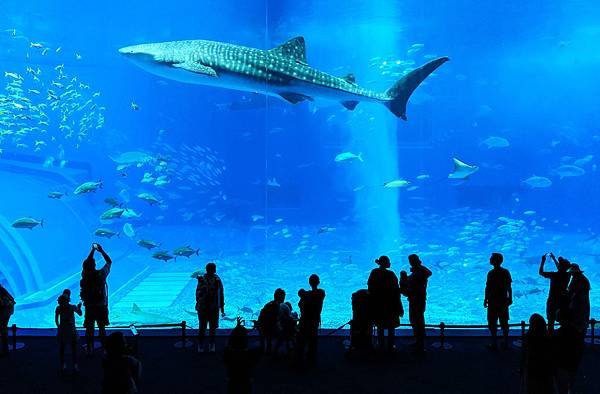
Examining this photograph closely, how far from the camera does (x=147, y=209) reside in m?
32.4

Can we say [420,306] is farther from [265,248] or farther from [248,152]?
[248,152]

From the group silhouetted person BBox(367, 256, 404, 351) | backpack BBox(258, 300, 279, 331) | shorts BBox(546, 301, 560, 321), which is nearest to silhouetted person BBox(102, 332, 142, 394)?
backpack BBox(258, 300, 279, 331)

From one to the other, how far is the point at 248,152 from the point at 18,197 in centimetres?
1658

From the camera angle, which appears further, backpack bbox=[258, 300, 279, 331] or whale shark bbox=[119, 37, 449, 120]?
whale shark bbox=[119, 37, 449, 120]

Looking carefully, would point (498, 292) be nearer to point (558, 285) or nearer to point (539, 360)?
point (558, 285)

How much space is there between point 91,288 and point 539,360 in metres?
3.90

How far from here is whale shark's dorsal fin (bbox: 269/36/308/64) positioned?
7.59 meters

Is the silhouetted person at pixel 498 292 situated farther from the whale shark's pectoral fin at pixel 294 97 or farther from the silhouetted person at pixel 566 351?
the whale shark's pectoral fin at pixel 294 97

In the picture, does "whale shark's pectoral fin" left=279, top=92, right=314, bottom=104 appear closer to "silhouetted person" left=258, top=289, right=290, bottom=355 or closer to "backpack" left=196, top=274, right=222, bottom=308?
"backpack" left=196, top=274, right=222, bottom=308

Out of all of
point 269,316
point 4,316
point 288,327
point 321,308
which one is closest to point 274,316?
point 269,316

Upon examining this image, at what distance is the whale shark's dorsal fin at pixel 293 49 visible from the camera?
7590 millimetres

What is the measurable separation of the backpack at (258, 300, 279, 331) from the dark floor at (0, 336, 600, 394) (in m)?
0.33

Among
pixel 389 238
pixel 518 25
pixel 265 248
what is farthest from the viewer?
pixel 389 238

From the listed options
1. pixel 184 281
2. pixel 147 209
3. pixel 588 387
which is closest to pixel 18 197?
pixel 184 281
